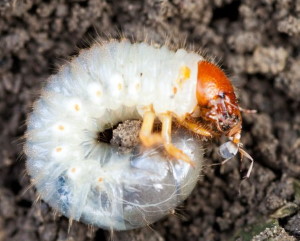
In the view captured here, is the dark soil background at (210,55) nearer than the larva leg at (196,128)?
No


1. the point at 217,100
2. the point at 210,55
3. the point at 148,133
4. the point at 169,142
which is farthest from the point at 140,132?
the point at 210,55

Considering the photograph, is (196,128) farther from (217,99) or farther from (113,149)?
(113,149)

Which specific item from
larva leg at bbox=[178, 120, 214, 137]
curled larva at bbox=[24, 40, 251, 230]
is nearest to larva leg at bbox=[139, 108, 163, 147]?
curled larva at bbox=[24, 40, 251, 230]

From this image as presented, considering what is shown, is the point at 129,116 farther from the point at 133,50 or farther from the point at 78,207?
the point at 78,207

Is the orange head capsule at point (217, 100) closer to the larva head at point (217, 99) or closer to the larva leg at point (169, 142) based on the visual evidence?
the larva head at point (217, 99)

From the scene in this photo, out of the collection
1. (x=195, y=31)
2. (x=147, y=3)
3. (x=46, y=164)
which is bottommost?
(x=46, y=164)

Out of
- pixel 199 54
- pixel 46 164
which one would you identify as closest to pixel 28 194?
pixel 46 164

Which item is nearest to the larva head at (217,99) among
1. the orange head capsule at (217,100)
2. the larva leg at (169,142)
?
the orange head capsule at (217,100)
